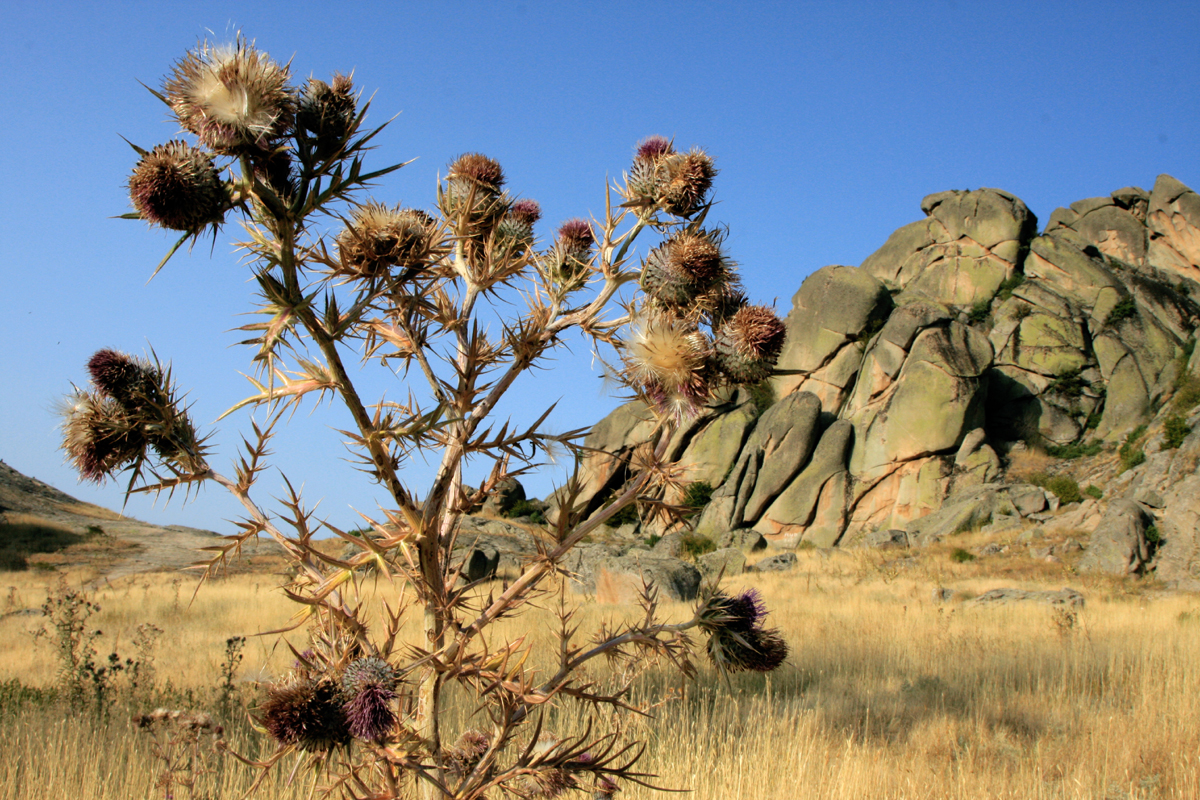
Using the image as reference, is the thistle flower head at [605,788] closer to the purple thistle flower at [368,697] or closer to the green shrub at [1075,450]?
the purple thistle flower at [368,697]

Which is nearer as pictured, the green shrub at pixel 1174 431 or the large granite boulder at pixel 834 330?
the green shrub at pixel 1174 431

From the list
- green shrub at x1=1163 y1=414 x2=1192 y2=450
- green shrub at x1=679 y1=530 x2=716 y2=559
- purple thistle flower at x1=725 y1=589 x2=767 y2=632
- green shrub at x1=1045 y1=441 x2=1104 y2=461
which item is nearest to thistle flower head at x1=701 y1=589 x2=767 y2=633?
purple thistle flower at x1=725 y1=589 x2=767 y2=632

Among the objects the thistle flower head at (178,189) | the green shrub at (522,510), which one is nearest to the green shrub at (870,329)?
the green shrub at (522,510)

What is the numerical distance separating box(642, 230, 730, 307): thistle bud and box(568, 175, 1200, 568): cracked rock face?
106 ft

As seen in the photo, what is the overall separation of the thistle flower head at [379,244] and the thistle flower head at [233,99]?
0.32 meters

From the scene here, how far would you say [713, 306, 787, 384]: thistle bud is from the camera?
8.71ft

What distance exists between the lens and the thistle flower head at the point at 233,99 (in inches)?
79.2

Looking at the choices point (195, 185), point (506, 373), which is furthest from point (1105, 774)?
point (195, 185)

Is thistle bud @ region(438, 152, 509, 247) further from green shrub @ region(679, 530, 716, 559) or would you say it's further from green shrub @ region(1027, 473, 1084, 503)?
green shrub @ region(1027, 473, 1084, 503)

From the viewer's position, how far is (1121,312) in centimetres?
4275

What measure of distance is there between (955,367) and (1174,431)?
486 inches

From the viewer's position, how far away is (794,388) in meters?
45.1

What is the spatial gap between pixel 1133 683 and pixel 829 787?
468cm

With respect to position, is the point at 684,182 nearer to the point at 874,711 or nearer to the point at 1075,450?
the point at 874,711
